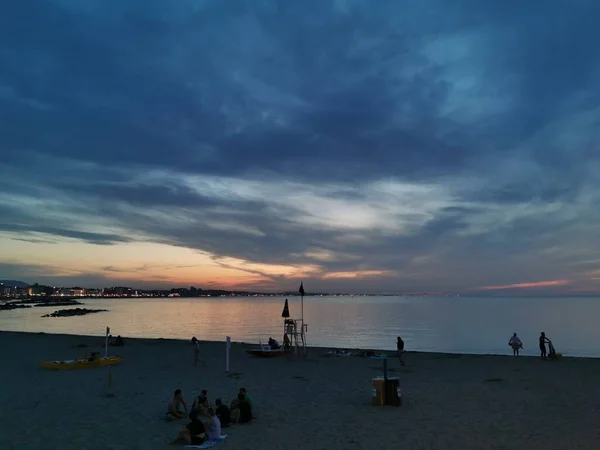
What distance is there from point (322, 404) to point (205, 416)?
158 inches

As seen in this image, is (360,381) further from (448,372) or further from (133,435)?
(133,435)

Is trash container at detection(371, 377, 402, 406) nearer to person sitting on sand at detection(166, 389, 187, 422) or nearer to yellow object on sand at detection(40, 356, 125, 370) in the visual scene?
person sitting on sand at detection(166, 389, 187, 422)

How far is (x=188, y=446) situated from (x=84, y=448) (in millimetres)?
2176

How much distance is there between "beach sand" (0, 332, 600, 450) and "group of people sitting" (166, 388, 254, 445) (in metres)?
0.32

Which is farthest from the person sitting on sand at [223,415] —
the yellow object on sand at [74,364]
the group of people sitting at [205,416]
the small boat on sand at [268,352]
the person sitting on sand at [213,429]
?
the small boat on sand at [268,352]

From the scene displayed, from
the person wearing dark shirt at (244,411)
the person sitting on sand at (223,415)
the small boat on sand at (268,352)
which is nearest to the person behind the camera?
the person sitting on sand at (223,415)

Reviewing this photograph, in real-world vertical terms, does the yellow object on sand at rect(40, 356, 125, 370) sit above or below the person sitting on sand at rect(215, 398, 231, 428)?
below

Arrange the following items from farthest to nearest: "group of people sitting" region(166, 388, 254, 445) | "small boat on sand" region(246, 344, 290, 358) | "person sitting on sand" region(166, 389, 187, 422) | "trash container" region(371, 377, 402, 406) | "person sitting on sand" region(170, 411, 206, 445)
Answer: "small boat on sand" region(246, 344, 290, 358), "trash container" region(371, 377, 402, 406), "person sitting on sand" region(166, 389, 187, 422), "group of people sitting" region(166, 388, 254, 445), "person sitting on sand" region(170, 411, 206, 445)

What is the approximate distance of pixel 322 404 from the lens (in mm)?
14914

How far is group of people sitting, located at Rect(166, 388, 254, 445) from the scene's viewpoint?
10586 millimetres

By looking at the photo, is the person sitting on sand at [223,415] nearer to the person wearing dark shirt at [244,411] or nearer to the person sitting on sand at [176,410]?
the person wearing dark shirt at [244,411]

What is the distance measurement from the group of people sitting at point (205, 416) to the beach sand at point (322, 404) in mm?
320

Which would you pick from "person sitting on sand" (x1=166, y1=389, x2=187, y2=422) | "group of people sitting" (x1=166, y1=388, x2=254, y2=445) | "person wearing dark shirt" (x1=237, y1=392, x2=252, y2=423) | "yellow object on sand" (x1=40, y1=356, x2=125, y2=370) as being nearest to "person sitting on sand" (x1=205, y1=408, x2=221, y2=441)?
"group of people sitting" (x1=166, y1=388, x2=254, y2=445)

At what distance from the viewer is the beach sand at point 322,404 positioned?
10789 millimetres
